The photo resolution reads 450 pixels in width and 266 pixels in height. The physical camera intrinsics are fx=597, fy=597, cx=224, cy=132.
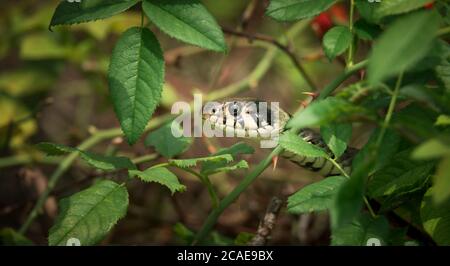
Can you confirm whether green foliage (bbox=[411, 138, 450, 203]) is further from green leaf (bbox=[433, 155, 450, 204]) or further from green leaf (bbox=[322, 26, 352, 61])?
green leaf (bbox=[322, 26, 352, 61])

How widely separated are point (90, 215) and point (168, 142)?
0.39 meters

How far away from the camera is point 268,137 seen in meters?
2.19

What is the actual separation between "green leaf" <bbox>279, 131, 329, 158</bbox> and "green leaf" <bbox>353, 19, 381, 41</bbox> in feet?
1.15

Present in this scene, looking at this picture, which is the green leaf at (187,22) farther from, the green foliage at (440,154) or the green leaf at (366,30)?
the green foliage at (440,154)

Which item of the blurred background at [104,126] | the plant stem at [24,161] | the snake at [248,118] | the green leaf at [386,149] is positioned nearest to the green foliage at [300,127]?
the green leaf at [386,149]

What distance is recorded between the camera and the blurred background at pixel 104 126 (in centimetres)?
267

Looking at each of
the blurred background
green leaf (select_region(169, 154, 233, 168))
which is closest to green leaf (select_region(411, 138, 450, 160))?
green leaf (select_region(169, 154, 233, 168))

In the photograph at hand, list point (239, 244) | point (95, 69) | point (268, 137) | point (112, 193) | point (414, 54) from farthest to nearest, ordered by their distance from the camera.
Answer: point (95, 69)
point (268, 137)
point (239, 244)
point (112, 193)
point (414, 54)

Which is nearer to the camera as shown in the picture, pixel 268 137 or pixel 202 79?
pixel 268 137
